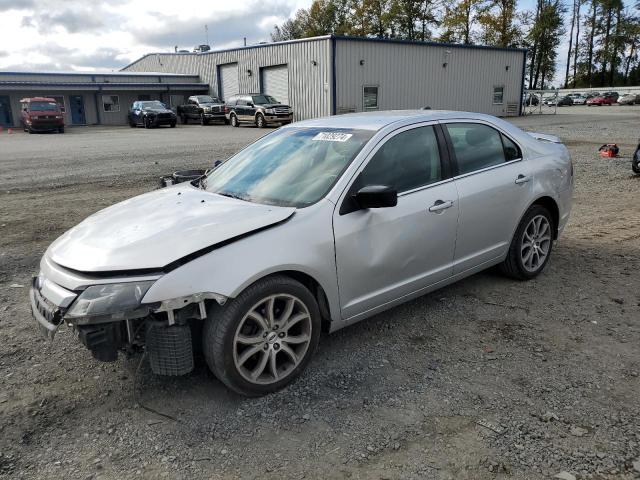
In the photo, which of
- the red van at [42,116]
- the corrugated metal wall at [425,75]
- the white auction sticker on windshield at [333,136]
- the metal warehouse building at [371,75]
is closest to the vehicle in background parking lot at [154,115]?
the red van at [42,116]

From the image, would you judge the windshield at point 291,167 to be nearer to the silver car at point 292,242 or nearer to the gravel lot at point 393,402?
the silver car at point 292,242

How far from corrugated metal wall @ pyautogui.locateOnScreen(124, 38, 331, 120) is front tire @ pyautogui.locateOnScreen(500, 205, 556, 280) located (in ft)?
83.5

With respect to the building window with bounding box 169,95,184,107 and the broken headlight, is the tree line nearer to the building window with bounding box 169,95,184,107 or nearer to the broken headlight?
the building window with bounding box 169,95,184,107

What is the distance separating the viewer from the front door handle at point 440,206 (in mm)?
3912

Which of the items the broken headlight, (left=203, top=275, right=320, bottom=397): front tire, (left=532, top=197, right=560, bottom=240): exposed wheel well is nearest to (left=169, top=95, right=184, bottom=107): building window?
(left=532, top=197, right=560, bottom=240): exposed wheel well

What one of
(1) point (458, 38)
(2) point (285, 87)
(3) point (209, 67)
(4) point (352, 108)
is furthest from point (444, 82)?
(1) point (458, 38)

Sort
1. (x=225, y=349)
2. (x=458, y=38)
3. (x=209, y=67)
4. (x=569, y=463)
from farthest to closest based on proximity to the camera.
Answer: (x=458, y=38), (x=209, y=67), (x=225, y=349), (x=569, y=463)

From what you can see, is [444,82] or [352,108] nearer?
[352,108]

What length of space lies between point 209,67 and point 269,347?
41.8 metres

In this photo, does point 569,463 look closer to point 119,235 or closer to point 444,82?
point 119,235

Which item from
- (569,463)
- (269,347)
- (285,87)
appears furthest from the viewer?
(285,87)

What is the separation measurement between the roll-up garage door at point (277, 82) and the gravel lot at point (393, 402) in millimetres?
29724

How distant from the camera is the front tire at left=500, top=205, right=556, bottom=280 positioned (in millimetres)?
4805

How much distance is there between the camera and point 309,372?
3.47 m
